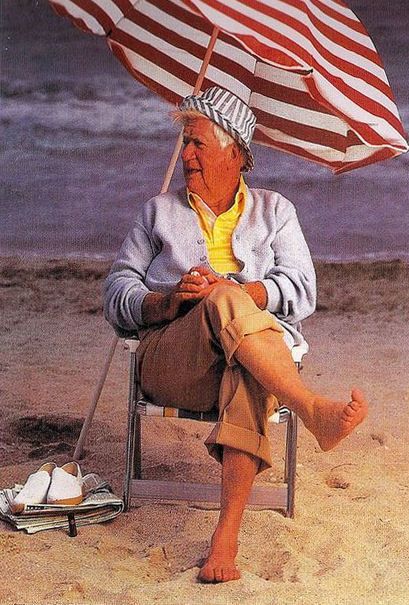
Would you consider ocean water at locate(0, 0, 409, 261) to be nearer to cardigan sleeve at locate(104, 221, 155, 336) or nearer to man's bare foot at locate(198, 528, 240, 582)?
cardigan sleeve at locate(104, 221, 155, 336)

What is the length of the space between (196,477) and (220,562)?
1.08 metres

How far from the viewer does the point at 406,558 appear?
3.68m

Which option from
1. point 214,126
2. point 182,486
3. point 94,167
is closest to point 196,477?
point 182,486

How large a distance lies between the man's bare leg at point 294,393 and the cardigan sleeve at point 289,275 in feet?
1.22

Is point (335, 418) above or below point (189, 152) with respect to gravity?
below

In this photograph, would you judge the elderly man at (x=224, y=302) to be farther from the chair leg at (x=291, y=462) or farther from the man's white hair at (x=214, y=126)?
the chair leg at (x=291, y=462)

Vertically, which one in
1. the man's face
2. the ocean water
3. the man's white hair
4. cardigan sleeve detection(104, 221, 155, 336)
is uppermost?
the man's white hair

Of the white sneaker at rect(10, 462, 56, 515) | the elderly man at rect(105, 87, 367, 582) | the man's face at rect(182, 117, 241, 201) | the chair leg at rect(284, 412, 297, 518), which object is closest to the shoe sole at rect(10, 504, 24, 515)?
the white sneaker at rect(10, 462, 56, 515)

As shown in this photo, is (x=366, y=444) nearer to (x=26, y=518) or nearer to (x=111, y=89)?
(x=26, y=518)

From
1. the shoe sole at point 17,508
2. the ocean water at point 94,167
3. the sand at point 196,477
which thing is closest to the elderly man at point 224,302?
the sand at point 196,477

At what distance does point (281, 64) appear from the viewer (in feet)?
11.6

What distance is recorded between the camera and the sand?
134 inches

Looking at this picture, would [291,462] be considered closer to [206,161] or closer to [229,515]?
[229,515]

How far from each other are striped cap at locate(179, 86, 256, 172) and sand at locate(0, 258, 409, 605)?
1.30 m
